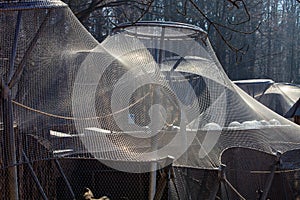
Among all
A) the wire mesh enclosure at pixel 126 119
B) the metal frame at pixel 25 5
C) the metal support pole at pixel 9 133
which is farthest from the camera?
the wire mesh enclosure at pixel 126 119

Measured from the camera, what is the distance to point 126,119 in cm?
454

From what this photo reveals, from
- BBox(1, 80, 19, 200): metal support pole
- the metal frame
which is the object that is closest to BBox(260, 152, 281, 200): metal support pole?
BBox(1, 80, 19, 200): metal support pole

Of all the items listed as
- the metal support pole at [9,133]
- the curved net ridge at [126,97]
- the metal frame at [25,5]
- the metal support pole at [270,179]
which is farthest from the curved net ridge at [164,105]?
the metal frame at [25,5]

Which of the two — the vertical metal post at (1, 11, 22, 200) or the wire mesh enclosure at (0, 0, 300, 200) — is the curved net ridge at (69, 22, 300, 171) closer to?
the wire mesh enclosure at (0, 0, 300, 200)

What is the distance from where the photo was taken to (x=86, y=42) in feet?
15.6

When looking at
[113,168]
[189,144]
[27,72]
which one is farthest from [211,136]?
[27,72]

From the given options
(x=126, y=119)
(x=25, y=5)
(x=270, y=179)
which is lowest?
(x=270, y=179)

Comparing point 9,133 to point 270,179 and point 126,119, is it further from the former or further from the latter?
point 270,179

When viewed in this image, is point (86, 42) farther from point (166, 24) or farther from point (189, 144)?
point (189, 144)

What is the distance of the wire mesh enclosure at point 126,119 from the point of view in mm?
4078

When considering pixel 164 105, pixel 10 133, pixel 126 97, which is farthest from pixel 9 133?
pixel 164 105

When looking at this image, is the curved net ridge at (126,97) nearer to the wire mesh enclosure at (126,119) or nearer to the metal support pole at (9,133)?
the wire mesh enclosure at (126,119)

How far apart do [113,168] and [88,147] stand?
1.23m

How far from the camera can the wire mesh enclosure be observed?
4.08 metres
